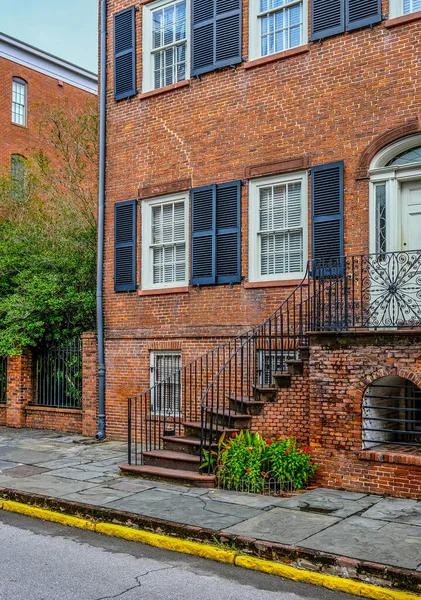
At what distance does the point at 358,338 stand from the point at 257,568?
11.9 feet

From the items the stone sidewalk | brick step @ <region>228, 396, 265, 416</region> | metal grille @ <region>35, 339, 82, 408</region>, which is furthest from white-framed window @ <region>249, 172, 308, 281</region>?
metal grille @ <region>35, 339, 82, 408</region>

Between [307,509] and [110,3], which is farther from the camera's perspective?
[110,3]

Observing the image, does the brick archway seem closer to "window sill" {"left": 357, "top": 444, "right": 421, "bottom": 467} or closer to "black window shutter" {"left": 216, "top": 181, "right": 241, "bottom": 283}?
"black window shutter" {"left": 216, "top": 181, "right": 241, "bottom": 283}

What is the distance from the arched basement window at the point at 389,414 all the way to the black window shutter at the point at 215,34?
21.9 ft

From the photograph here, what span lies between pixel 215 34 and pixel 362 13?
306cm

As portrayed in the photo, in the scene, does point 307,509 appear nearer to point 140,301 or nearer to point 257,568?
point 257,568

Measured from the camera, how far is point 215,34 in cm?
1284

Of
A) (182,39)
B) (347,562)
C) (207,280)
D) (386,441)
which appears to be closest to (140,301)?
(207,280)

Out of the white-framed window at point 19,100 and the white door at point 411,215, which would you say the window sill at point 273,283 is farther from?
the white-framed window at point 19,100

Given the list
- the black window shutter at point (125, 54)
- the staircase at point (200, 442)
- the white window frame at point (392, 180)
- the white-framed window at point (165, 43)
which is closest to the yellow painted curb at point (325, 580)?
the staircase at point (200, 442)

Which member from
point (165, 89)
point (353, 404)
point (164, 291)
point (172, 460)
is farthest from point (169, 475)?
point (165, 89)

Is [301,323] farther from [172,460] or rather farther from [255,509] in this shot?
[255,509]

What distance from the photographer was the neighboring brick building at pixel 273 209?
30.7 feet

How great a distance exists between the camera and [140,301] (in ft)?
45.3
